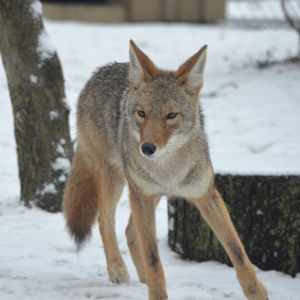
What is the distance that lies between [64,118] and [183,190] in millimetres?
2379

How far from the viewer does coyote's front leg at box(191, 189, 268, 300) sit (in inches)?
134

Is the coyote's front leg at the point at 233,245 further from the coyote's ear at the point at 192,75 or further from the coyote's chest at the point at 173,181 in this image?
the coyote's ear at the point at 192,75

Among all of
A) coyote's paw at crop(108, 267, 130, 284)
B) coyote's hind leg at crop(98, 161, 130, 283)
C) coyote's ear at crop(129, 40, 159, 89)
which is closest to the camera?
coyote's ear at crop(129, 40, 159, 89)

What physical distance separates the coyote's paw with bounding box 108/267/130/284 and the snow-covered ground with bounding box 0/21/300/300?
74 mm

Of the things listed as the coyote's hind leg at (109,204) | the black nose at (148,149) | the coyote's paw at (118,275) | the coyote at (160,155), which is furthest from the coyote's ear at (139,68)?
the coyote's paw at (118,275)

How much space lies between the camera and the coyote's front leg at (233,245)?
11.2 feet

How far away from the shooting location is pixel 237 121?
8.27 meters

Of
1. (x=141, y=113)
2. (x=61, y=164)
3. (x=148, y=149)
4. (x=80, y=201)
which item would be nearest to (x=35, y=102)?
(x=61, y=164)

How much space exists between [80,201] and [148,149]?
1575 millimetres

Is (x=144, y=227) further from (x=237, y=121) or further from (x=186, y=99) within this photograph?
(x=237, y=121)

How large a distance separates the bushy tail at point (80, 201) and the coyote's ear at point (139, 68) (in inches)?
50.8

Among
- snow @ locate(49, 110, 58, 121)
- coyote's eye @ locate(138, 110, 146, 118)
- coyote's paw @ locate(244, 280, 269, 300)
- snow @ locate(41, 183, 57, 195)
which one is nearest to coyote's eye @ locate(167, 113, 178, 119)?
coyote's eye @ locate(138, 110, 146, 118)

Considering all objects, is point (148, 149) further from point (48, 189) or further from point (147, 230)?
point (48, 189)

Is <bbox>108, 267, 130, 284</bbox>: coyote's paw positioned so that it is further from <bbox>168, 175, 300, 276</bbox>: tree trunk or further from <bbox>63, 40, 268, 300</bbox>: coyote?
<bbox>168, 175, 300, 276</bbox>: tree trunk
